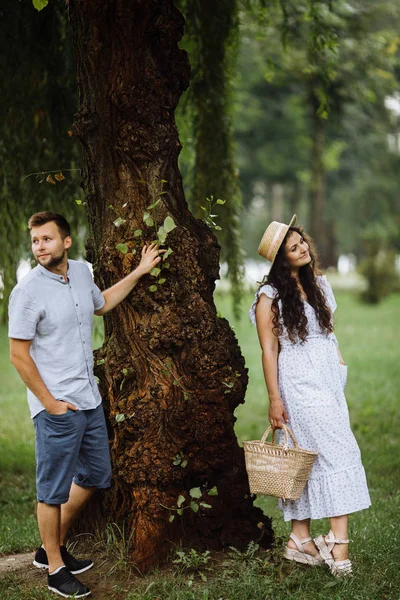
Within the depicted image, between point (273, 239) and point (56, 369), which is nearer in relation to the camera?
point (56, 369)

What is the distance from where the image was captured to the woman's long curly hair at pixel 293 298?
4.43 meters

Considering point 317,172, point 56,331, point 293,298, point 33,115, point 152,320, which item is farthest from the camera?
point 317,172

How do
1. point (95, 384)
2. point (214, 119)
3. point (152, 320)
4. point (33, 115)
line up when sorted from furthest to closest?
point (214, 119) → point (33, 115) → point (152, 320) → point (95, 384)

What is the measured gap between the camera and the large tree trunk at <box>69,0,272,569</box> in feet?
14.0

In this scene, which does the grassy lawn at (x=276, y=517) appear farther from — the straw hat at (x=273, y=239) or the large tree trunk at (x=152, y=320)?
the straw hat at (x=273, y=239)

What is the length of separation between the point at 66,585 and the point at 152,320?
1427mm

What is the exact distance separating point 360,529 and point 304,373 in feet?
6.41

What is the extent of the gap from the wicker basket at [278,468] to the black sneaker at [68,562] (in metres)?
0.98

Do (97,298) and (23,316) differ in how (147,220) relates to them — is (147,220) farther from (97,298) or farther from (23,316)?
(23,316)

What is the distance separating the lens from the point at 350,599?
3961 mm

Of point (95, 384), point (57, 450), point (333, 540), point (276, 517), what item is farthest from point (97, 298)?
point (276, 517)

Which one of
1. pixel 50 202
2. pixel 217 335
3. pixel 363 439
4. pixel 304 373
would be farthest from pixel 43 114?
pixel 363 439

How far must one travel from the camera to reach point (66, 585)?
3957mm

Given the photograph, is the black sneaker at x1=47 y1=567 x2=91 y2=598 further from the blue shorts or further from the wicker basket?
the wicker basket
